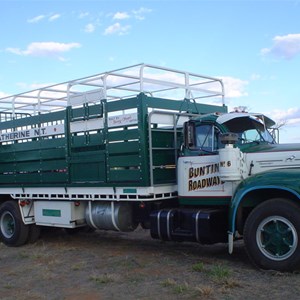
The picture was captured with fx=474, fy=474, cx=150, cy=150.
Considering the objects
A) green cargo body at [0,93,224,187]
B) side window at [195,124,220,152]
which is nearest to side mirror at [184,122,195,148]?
side window at [195,124,220,152]

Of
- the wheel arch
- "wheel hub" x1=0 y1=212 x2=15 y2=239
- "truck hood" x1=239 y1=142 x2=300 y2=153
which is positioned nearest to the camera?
the wheel arch

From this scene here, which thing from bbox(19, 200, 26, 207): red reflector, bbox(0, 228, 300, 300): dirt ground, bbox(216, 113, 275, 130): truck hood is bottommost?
bbox(0, 228, 300, 300): dirt ground

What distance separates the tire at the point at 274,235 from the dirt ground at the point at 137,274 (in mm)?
169

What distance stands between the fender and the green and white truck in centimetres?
1

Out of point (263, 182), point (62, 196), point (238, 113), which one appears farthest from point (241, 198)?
point (62, 196)

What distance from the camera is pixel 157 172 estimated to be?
8.37 m

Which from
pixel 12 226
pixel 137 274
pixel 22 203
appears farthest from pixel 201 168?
pixel 12 226

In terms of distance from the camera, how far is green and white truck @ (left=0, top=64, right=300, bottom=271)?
271 inches

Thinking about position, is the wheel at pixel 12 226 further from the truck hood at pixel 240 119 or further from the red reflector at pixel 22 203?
the truck hood at pixel 240 119

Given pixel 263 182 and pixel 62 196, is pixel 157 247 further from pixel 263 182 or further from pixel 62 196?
pixel 263 182

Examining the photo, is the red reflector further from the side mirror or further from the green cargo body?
the side mirror

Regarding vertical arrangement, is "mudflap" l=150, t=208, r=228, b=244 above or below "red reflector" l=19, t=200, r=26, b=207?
below

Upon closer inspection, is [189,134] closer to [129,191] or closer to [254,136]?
[254,136]

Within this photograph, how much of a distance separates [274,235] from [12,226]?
6.58 m
